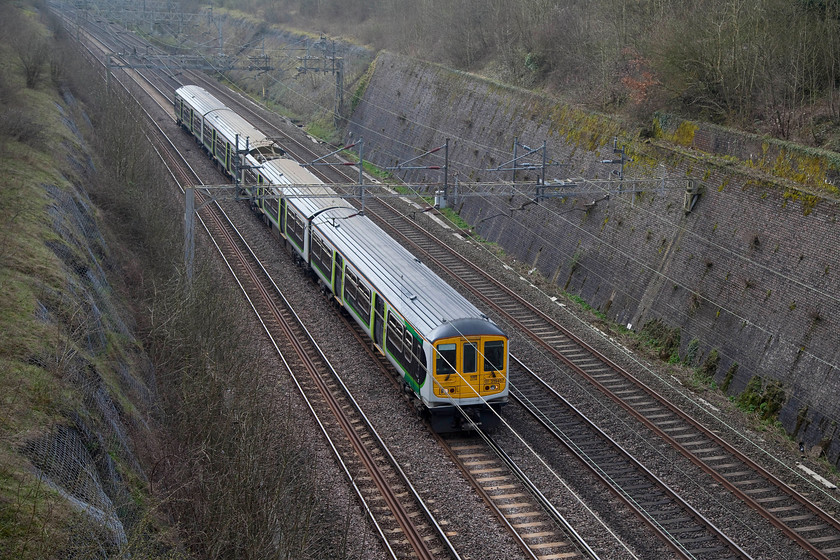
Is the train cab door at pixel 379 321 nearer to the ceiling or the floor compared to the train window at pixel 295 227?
nearer to the ceiling

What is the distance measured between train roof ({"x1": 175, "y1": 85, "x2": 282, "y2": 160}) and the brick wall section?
8276mm

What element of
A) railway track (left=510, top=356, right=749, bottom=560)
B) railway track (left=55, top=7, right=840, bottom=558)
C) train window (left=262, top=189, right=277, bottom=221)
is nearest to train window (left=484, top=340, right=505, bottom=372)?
railway track (left=510, top=356, right=749, bottom=560)

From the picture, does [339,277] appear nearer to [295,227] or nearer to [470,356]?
[295,227]

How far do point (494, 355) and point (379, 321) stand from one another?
3.36 m

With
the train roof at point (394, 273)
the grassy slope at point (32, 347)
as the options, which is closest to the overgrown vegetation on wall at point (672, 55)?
the train roof at point (394, 273)

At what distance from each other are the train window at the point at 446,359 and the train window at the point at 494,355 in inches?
28.8

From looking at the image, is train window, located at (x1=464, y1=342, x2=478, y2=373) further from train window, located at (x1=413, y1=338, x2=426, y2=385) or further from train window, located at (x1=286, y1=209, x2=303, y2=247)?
train window, located at (x1=286, y1=209, x2=303, y2=247)

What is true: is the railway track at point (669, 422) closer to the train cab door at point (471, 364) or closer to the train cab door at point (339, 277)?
the train cab door at point (471, 364)

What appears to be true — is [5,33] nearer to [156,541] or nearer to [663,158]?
[663,158]

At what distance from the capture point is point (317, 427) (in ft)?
54.1

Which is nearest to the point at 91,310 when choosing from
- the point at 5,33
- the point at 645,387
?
the point at 645,387

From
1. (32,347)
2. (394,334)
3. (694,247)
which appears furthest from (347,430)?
(694,247)

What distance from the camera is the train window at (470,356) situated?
15930 mm

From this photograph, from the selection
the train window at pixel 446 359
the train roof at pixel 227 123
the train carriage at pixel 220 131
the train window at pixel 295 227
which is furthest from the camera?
the train roof at pixel 227 123
